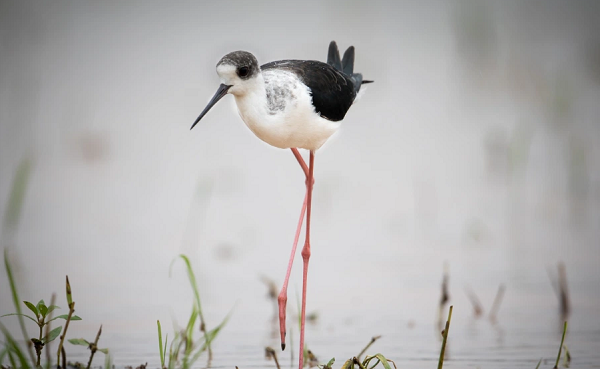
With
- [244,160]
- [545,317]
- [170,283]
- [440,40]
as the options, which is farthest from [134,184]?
[440,40]

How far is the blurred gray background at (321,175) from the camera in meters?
6.29

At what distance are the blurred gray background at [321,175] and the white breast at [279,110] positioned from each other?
1.34 metres

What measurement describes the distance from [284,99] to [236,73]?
0.33 meters

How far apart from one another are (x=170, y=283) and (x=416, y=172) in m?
3.41

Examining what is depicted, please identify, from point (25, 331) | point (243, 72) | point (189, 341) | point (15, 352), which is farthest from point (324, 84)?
point (15, 352)

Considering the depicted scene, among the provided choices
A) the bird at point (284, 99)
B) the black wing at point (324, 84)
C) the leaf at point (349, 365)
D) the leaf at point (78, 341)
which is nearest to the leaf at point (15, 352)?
the leaf at point (78, 341)

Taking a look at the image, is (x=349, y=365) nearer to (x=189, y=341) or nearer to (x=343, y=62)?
(x=189, y=341)

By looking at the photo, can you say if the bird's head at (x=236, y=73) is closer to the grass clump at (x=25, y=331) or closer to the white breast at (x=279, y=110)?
the white breast at (x=279, y=110)

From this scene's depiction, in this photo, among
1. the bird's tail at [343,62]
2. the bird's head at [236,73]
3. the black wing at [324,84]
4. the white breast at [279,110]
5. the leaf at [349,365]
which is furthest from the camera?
the bird's tail at [343,62]

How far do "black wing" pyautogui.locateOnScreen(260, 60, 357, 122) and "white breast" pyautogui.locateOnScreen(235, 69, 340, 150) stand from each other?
102 millimetres

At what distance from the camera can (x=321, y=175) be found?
8617 millimetres

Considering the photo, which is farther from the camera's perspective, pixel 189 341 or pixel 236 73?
pixel 236 73

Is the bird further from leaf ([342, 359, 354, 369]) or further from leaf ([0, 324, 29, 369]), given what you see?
leaf ([0, 324, 29, 369])

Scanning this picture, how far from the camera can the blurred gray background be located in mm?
6289
